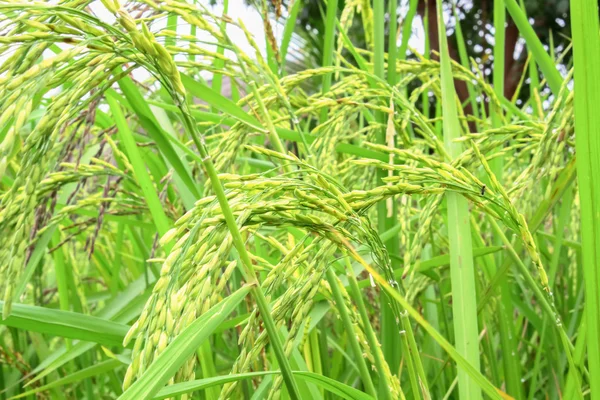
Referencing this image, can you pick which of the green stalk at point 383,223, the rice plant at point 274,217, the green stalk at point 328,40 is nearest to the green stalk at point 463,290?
the rice plant at point 274,217

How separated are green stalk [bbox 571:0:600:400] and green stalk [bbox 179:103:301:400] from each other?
0.30 metres

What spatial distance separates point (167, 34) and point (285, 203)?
1.09 feet

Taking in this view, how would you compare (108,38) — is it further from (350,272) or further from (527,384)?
(527,384)

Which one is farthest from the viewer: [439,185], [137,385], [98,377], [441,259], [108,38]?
[98,377]

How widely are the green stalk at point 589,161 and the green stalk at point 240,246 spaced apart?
30 centimetres

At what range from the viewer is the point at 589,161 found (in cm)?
69

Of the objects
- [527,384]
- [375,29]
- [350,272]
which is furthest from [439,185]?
[527,384]

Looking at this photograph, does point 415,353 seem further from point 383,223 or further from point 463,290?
point 383,223

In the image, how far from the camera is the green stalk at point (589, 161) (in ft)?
2.23

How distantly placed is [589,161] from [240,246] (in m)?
0.37

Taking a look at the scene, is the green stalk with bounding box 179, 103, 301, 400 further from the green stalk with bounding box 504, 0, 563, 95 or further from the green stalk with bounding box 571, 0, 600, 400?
the green stalk with bounding box 504, 0, 563, 95

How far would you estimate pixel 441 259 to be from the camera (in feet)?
3.69

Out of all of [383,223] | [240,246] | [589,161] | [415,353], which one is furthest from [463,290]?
[383,223]

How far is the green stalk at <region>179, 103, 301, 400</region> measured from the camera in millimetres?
571
